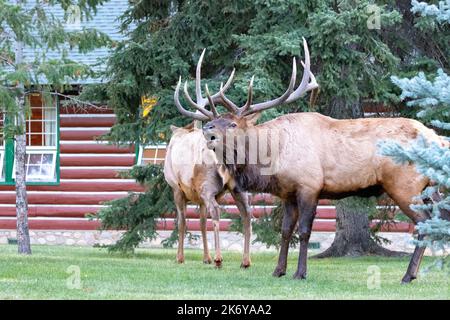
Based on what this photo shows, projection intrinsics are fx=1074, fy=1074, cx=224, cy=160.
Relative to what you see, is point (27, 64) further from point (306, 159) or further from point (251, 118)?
point (306, 159)

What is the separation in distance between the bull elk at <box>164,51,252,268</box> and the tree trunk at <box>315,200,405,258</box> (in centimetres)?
377

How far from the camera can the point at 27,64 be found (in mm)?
13883

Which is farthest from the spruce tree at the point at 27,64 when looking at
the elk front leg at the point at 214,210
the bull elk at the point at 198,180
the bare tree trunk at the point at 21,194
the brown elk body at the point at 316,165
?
the brown elk body at the point at 316,165

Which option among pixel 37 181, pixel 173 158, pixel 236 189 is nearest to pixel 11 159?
pixel 37 181

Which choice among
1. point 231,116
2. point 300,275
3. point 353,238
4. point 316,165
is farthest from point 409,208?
point 353,238

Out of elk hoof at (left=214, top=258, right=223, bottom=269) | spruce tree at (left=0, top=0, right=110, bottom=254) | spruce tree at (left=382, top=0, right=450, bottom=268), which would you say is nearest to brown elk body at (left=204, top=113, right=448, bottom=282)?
elk hoof at (left=214, top=258, right=223, bottom=269)

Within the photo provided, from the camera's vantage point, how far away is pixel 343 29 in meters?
15.2

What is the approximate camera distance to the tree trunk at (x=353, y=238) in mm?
18025

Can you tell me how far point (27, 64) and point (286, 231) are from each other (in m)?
4.16

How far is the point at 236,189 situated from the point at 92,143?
1074 centimetres

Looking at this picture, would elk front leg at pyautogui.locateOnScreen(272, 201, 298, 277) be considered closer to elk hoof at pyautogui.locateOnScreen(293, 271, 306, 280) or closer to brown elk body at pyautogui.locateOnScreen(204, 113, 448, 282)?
brown elk body at pyautogui.locateOnScreen(204, 113, 448, 282)
